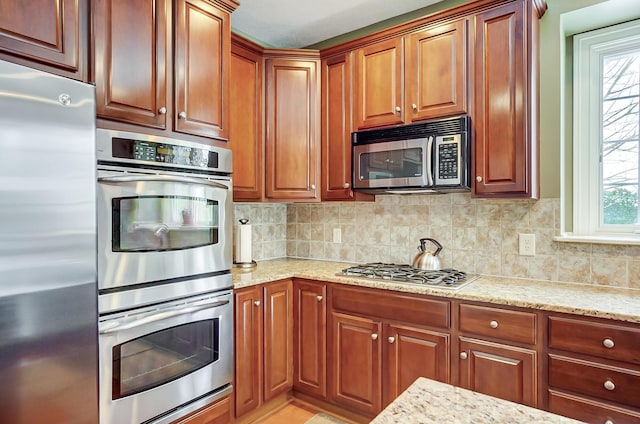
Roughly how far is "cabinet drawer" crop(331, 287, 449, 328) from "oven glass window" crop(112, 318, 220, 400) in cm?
77

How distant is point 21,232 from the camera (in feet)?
4.22

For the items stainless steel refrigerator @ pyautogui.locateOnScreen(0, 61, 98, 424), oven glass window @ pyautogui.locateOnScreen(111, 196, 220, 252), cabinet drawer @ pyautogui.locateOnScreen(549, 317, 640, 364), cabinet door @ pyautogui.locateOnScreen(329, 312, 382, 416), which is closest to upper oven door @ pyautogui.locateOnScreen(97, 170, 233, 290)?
oven glass window @ pyautogui.locateOnScreen(111, 196, 220, 252)

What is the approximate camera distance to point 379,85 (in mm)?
2523

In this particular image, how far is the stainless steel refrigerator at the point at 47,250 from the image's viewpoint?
126 cm

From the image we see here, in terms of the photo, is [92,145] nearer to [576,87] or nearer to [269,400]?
[269,400]

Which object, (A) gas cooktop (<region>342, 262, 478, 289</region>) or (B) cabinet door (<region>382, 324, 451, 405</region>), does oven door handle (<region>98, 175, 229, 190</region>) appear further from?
(B) cabinet door (<region>382, 324, 451, 405</region>)

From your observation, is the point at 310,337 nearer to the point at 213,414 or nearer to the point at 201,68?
the point at 213,414

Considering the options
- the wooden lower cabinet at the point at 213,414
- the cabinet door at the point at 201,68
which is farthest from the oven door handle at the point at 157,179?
the wooden lower cabinet at the point at 213,414

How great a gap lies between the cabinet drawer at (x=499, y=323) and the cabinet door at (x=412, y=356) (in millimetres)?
153

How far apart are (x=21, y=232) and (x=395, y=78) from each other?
2.08m

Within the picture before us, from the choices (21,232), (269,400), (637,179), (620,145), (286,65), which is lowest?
(269,400)

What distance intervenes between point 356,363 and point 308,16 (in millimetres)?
2319

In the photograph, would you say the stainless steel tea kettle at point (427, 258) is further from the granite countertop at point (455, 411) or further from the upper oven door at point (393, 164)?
the granite countertop at point (455, 411)

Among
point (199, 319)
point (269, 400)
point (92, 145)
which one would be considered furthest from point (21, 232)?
point (269, 400)
